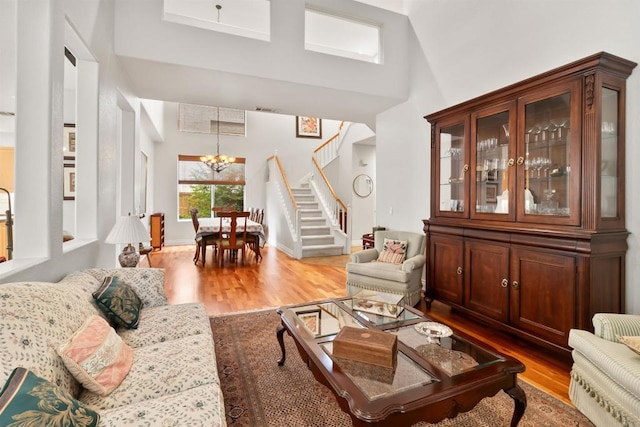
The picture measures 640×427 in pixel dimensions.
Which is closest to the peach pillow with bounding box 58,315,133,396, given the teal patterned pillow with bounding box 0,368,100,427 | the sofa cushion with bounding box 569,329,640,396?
the teal patterned pillow with bounding box 0,368,100,427

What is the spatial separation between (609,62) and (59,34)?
3751mm

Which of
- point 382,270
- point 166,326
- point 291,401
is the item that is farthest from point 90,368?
point 382,270

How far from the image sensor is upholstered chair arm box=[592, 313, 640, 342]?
5.91 feet

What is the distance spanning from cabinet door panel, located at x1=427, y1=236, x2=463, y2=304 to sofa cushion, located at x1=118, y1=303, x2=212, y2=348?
2.42 metres

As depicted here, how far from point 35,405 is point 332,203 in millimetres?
6989

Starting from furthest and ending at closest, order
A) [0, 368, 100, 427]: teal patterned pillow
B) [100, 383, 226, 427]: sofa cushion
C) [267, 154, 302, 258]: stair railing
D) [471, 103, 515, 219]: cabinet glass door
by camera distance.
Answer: [267, 154, 302, 258]: stair railing → [471, 103, 515, 219]: cabinet glass door → [100, 383, 226, 427]: sofa cushion → [0, 368, 100, 427]: teal patterned pillow

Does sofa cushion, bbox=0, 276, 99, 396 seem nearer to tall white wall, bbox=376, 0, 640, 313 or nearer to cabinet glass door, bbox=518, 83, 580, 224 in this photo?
cabinet glass door, bbox=518, 83, 580, 224

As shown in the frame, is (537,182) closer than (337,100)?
Yes

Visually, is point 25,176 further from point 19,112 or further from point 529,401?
point 529,401

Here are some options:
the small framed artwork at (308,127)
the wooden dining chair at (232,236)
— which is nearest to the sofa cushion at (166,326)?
the wooden dining chair at (232,236)

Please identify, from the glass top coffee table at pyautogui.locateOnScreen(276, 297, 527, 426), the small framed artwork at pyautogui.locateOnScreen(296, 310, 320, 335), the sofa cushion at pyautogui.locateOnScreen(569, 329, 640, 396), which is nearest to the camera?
the glass top coffee table at pyautogui.locateOnScreen(276, 297, 527, 426)

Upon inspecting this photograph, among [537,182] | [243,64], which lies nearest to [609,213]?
[537,182]

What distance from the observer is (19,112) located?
1912 millimetres

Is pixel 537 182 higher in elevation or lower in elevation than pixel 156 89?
lower
